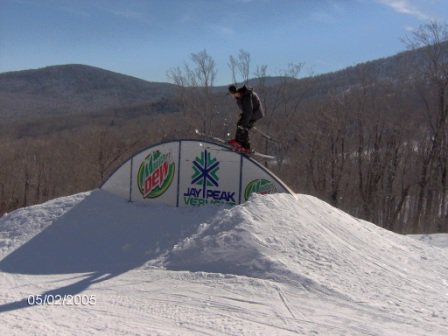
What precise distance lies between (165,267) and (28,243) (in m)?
3.80

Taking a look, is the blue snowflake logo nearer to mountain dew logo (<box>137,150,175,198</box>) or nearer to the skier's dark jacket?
mountain dew logo (<box>137,150,175,198</box>)

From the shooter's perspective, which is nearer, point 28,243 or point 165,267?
point 165,267

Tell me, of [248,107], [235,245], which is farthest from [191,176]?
[235,245]

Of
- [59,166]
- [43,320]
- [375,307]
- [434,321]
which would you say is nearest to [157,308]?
[43,320]

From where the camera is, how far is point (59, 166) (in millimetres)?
54906

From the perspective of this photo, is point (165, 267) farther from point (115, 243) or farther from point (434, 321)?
point (434, 321)

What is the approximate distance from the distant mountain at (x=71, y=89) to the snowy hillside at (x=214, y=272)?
4722 inches

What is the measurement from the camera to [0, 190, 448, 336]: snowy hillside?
7082mm

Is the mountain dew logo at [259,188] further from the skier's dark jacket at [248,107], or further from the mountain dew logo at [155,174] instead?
the mountain dew logo at [155,174]

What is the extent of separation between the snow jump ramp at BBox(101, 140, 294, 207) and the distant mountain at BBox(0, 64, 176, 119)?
118 metres
